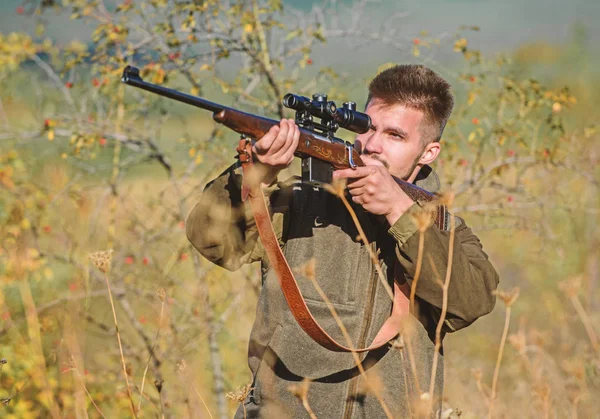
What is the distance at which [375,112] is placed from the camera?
339 centimetres

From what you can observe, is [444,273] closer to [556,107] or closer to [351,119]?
[351,119]

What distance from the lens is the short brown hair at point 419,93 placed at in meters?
3.43

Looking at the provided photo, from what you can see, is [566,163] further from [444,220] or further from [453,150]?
[444,220]

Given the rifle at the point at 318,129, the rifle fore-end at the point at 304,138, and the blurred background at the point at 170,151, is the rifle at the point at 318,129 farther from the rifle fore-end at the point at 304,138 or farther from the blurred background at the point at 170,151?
the blurred background at the point at 170,151

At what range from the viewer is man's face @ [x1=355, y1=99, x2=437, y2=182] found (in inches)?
131

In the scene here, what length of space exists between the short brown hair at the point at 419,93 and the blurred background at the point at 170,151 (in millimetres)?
2355

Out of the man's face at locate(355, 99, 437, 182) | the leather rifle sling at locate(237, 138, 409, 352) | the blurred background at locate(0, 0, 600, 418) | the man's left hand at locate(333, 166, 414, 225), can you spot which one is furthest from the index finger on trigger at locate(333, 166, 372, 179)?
the blurred background at locate(0, 0, 600, 418)

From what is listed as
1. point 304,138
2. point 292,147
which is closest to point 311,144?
point 304,138

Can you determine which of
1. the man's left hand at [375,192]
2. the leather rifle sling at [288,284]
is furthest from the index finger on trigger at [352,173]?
the leather rifle sling at [288,284]

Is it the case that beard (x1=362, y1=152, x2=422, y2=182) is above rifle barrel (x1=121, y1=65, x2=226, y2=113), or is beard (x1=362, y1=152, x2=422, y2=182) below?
below

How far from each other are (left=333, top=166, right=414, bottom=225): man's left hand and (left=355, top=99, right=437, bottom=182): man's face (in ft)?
1.53

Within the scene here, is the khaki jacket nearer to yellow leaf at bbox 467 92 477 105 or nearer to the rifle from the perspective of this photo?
the rifle

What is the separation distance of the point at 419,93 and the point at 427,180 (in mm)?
426

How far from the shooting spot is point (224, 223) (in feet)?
9.71
